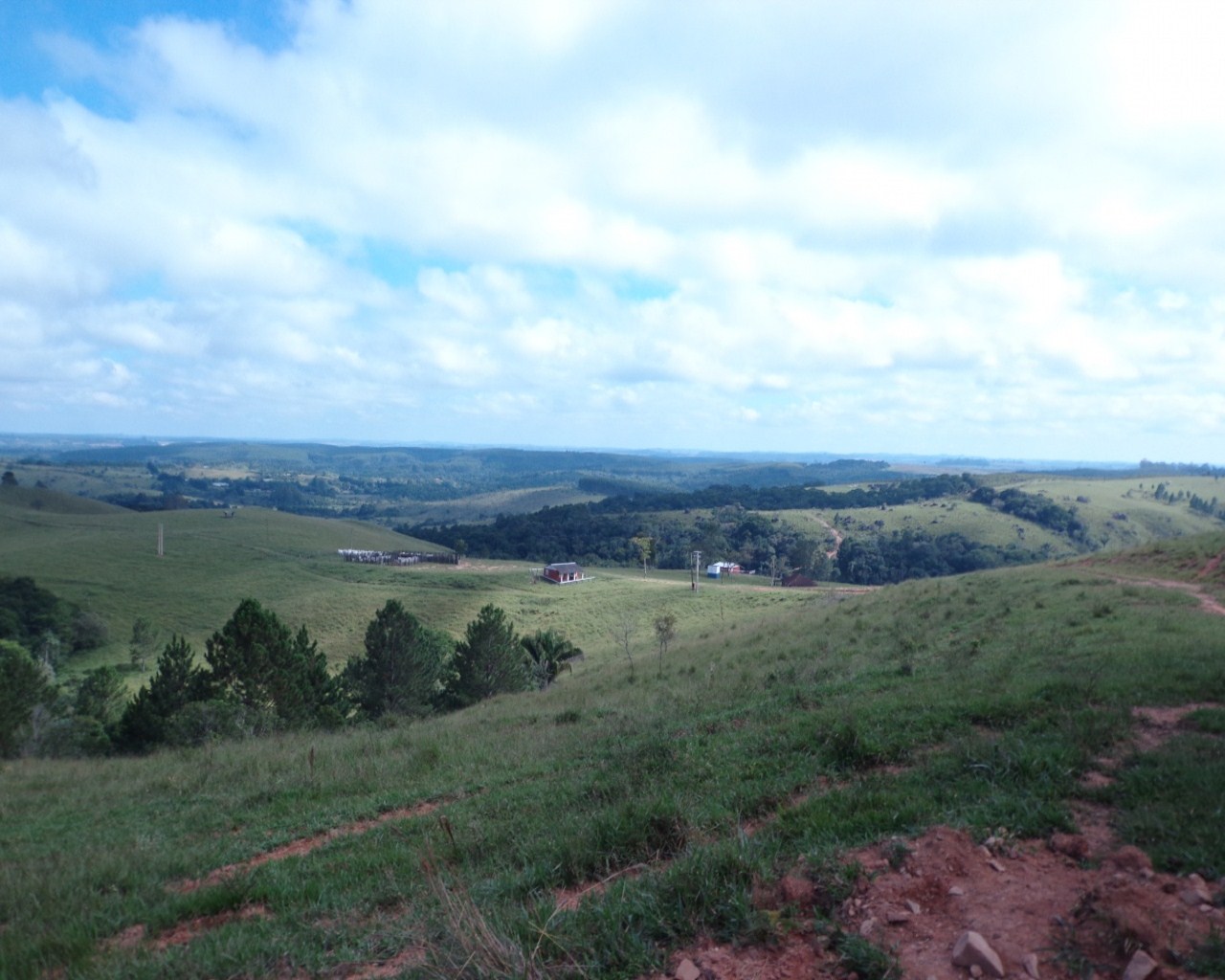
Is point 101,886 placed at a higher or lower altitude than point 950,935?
lower

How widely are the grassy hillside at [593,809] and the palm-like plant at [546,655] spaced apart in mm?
18170

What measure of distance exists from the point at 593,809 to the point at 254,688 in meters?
20.0

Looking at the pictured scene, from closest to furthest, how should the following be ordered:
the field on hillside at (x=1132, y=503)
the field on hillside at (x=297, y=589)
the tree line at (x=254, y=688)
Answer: the tree line at (x=254, y=688), the field on hillside at (x=297, y=589), the field on hillside at (x=1132, y=503)

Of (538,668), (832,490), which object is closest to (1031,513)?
(832,490)

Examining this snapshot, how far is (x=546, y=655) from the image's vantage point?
120 ft

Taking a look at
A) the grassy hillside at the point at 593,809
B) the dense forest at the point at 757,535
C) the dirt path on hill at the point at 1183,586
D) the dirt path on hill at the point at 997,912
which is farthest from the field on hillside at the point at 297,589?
the dirt path on hill at the point at 997,912

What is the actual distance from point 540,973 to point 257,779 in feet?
26.8

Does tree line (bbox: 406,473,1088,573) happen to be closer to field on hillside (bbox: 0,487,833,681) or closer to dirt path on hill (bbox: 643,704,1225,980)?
field on hillside (bbox: 0,487,833,681)

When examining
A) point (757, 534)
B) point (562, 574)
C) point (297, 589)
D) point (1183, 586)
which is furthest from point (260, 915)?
point (757, 534)

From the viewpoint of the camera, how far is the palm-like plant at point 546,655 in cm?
3161

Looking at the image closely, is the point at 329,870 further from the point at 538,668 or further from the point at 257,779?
the point at 538,668

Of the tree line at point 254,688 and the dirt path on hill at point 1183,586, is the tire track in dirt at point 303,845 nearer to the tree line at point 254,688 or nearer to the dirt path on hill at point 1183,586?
the tree line at point 254,688

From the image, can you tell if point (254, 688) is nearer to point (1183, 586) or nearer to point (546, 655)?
point (546, 655)

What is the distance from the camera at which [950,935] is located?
3369mm
